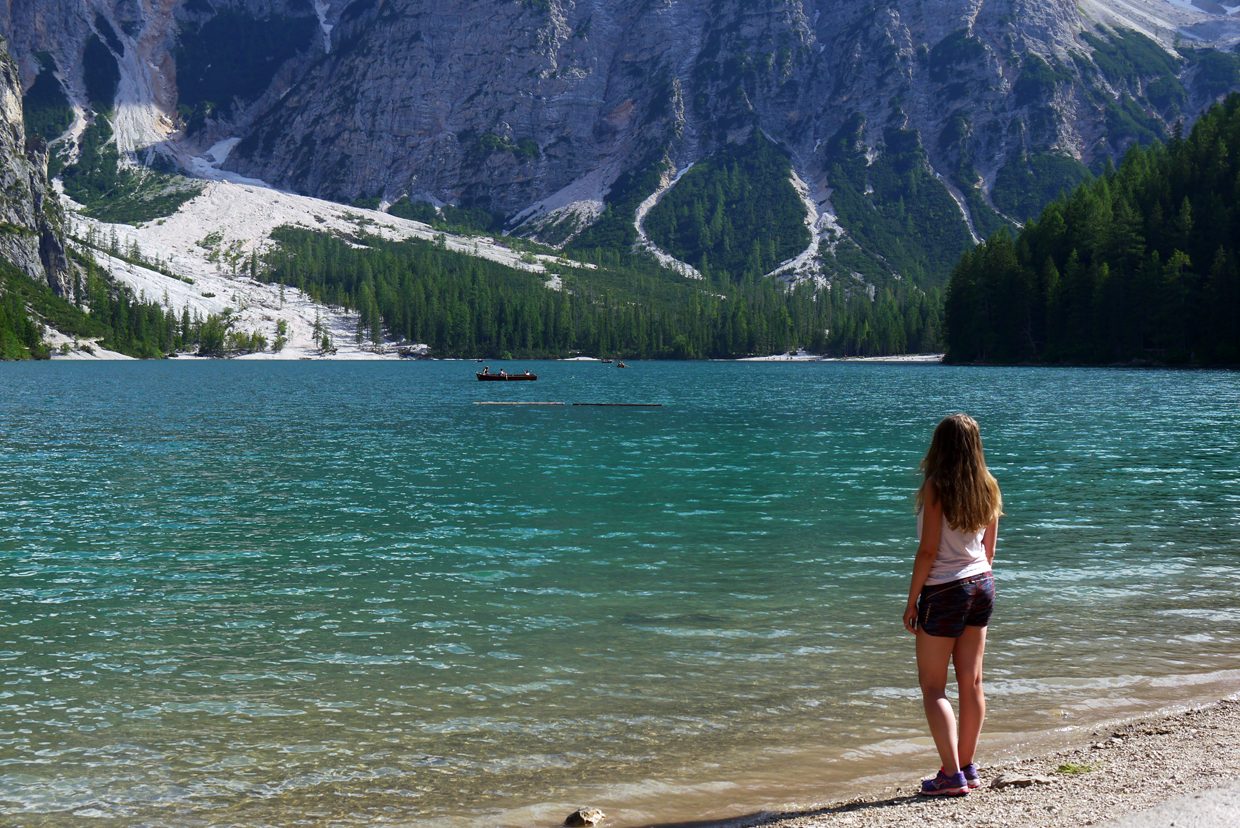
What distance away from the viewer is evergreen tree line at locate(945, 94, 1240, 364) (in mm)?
154750

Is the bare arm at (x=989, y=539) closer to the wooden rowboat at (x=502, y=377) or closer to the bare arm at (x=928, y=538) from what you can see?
the bare arm at (x=928, y=538)

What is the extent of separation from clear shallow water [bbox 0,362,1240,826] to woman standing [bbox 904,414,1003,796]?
2.12 metres

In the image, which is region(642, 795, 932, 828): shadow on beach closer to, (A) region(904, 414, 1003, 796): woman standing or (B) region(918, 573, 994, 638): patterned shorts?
(A) region(904, 414, 1003, 796): woman standing

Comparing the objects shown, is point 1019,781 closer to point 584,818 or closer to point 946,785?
point 946,785

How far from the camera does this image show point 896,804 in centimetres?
1174

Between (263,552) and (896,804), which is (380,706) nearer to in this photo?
(896,804)

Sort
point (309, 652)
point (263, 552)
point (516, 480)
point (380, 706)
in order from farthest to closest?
point (516, 480), point (263, 552), point (309, 652), point (380, 706)

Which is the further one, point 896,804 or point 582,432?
point 582,432

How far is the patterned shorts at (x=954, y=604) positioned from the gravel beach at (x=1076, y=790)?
1.98 m

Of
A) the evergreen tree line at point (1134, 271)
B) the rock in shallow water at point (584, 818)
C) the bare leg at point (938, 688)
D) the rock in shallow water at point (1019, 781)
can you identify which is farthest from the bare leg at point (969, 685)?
the evergreen tree line at point (1134, 271)

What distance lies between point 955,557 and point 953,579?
9.9 inches

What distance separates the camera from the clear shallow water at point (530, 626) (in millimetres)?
13469

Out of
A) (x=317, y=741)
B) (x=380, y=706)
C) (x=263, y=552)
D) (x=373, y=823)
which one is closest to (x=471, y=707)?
(x=380, y=706)

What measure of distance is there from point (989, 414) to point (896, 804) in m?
72.1
